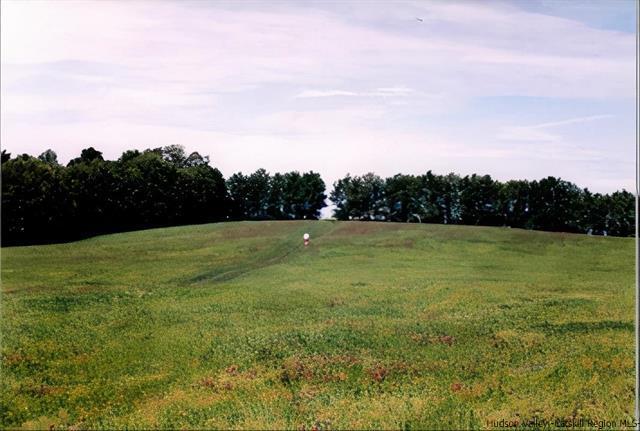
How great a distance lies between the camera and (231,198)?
115 meters

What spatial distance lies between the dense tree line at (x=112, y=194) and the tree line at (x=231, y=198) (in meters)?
0.14

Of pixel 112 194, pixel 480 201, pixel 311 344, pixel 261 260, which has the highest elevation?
pixel 480 201

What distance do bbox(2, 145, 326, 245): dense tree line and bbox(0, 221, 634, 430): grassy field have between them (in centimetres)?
2041

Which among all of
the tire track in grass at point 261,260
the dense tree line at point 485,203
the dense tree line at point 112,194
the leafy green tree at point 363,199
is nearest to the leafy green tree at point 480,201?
the dense tree line at point 485,203

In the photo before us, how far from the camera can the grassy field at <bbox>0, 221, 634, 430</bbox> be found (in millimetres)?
20672

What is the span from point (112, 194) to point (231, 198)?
93.8ft

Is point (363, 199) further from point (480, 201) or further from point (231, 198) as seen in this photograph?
point (231, 198)

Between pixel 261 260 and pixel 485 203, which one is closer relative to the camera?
pixel 261 260

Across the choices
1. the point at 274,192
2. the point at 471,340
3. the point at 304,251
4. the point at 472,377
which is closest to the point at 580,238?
the point at 304,251

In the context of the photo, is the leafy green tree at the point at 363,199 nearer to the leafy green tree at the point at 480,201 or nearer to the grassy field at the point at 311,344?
the leafy green tree at the point at 480,201

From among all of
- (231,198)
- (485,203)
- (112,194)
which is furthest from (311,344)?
(485,203)

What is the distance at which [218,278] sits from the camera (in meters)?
47.5

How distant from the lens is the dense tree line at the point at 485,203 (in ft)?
398

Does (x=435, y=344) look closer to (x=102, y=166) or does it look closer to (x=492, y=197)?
(x=102, y=166)
